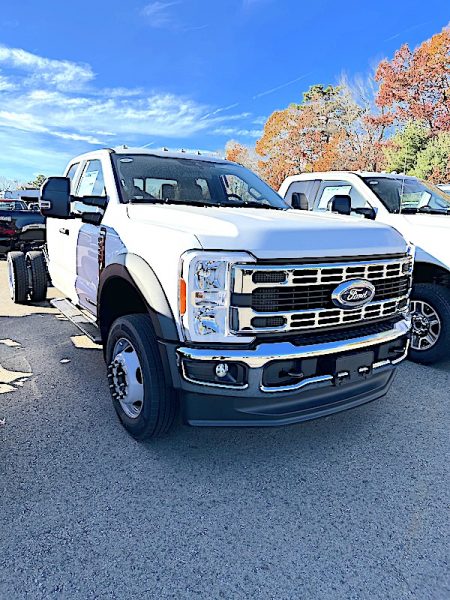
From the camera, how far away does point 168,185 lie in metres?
4.09

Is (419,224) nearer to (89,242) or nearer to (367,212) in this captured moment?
(367,212)

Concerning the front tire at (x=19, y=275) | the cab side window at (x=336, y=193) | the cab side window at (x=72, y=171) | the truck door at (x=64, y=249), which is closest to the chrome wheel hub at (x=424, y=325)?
the cab side window at (x=336, y=193)

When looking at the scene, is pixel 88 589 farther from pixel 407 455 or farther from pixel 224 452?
pixel 407 455

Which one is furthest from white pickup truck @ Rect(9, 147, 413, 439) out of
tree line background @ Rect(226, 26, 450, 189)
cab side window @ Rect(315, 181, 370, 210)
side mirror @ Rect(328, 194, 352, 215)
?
tree line background @ Rect(226, 26, 450, 189)

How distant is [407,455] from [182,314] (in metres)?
1.86

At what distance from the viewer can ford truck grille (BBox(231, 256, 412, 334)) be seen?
8.25 feet

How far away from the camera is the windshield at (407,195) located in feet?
18.7

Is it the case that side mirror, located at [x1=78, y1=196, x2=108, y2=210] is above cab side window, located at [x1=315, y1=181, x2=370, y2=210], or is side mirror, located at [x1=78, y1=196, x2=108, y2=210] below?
below

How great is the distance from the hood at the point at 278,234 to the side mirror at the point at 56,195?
86cm

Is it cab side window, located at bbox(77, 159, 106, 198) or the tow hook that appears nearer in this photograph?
the tow hook

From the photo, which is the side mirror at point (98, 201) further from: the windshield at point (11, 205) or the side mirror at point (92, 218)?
the windshield at point (11, 205)

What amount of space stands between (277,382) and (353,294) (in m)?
0.73

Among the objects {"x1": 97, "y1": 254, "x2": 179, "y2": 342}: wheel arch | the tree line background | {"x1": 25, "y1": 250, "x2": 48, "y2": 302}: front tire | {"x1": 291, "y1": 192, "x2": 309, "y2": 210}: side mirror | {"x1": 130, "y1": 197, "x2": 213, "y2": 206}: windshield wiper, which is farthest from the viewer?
the tree line background

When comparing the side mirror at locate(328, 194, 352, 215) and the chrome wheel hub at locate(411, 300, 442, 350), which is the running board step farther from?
the chrome wheel hub at locate(411, 300, 442, 350)
